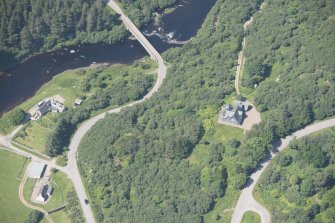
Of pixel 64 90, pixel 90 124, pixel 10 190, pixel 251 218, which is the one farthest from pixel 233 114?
pixel 10 190

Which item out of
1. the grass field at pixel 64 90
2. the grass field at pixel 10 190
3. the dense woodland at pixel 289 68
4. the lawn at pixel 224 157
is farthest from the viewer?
the grass field at pixel 64 90

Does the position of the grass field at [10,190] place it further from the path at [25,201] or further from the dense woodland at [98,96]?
the dense woodland at [98,96]

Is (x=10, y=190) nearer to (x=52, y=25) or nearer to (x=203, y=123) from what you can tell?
(x=203, y=123)

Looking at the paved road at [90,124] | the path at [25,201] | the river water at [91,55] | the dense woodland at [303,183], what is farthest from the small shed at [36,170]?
the dense woodland at [303,183]

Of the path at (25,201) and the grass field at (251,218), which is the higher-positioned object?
the path at (25,201)

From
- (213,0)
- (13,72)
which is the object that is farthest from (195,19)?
(13,72)
